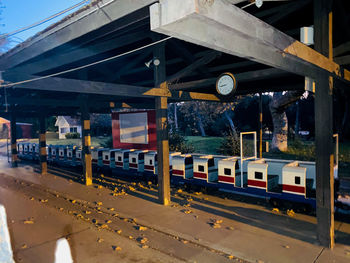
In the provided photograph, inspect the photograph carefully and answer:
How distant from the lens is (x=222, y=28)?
2816 millimetres

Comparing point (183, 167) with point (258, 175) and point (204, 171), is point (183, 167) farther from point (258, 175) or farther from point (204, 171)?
point (258, 175)

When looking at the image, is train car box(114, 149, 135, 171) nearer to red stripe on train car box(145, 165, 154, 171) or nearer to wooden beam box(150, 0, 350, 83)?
red stripe on train car box(145, 165, 154, 171)

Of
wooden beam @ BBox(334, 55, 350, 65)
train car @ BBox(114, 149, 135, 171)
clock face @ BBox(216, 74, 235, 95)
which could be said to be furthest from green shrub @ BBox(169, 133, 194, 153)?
wooden beam @ BBox(334, 55, 350, 65)

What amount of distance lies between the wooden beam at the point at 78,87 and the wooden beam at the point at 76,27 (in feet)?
2.67

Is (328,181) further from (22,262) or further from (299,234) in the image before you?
(22,262)

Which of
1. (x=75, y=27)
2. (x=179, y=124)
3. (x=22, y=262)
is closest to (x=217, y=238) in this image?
(x=22, y=262)

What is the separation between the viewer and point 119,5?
4.74m

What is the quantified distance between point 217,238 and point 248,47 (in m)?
4.54

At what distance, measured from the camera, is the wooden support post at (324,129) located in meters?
5.35

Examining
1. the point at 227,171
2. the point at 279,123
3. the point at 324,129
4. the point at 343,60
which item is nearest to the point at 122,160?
the point at 227,171

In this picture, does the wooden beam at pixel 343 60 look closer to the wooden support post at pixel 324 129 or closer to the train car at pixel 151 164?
the wooden support post at pixel 324 129

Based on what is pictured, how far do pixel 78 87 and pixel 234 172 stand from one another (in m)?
5.43

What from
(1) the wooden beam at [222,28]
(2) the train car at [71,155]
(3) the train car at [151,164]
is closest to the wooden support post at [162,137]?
(3) the train car at [151,164]

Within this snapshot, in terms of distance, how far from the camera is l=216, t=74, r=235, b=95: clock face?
744 cm
